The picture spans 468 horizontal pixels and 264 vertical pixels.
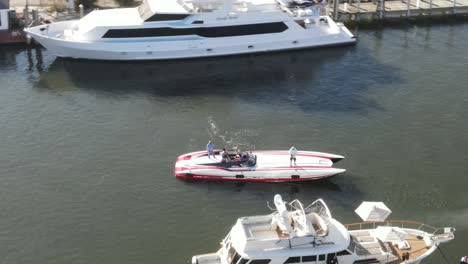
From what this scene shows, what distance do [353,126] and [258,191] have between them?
10758 mm

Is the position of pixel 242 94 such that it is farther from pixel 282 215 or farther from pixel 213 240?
pixel 282 215

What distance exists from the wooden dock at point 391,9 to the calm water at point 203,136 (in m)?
3.16

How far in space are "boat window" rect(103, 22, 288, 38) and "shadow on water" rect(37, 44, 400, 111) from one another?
2.19 meters

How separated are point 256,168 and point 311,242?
35.5 ft

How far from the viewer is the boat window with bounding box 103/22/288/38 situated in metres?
54.6

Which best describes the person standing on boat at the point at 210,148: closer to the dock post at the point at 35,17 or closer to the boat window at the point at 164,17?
the boat window at the point at 164,17

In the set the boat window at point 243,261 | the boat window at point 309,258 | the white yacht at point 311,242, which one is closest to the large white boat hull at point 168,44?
the white yacht at point 311,242

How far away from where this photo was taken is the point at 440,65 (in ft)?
180

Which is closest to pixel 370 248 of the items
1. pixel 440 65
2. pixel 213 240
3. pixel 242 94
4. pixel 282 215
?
pixel 282 215

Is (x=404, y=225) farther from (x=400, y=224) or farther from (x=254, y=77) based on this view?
(x=254, y=77)

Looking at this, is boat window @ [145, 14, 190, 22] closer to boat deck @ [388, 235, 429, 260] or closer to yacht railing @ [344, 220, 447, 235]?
yacht railing @ [344, 220, 447, 235]

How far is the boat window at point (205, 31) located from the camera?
179 ft

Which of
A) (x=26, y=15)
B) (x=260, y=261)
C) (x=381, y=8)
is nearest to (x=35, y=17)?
(x=26, y=15)

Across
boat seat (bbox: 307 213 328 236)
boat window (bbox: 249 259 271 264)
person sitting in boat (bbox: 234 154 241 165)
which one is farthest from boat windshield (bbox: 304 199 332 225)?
person sitting in boat (bbox: 234 154 241 165)
